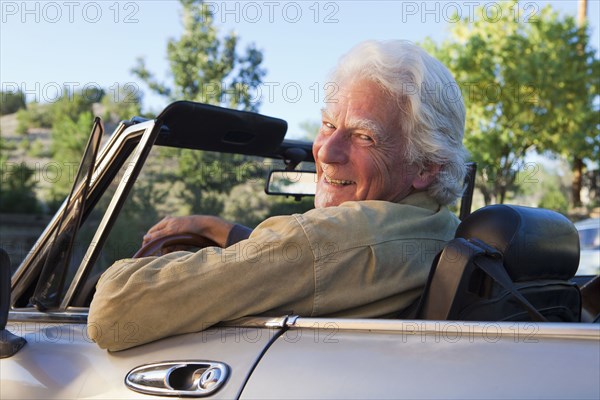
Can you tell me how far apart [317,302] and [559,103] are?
20.1 m

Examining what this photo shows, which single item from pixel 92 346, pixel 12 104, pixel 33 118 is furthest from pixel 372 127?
pixel 12 104

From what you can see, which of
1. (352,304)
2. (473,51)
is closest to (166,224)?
(352,304)

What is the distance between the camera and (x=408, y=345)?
5.04 ft

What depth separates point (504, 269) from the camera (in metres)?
1.72

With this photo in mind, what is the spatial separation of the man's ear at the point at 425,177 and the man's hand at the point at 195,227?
78 centimetres

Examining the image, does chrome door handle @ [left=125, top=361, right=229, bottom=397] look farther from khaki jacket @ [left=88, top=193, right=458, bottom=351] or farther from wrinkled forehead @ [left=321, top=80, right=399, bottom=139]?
wrinkled forehead @ [left=321, top=80, right=399, bottom=139]

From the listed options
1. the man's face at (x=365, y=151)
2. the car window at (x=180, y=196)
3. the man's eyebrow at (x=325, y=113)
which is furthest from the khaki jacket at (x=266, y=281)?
the car window at (x=180, y=196)

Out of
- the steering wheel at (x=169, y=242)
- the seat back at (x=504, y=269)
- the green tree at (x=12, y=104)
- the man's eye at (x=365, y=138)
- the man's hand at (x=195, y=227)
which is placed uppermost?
the man's eye at (x=365, y=138)

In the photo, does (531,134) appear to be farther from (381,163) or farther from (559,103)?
(381,163)

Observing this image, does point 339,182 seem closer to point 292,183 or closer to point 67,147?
point 292,183

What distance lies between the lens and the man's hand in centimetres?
264

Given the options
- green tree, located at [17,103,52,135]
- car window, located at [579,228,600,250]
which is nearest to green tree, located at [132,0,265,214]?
car window, located at [579,228,600,250]

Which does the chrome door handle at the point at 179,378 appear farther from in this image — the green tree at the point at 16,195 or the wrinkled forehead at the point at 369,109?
the green tree at the point at 16,195

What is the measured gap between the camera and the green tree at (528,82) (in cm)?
2003
